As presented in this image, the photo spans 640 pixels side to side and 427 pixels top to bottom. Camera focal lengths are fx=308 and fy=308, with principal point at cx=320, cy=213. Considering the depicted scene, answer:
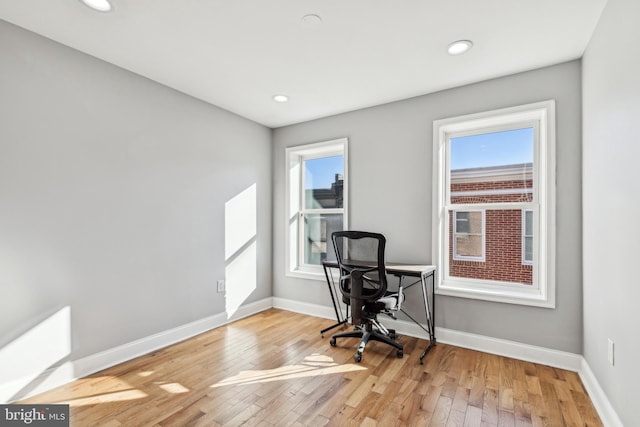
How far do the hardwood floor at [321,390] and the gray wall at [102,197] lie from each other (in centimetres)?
48

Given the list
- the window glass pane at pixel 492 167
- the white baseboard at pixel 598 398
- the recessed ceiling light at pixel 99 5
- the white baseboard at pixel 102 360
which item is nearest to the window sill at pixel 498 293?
the white baseboard at pixel 598 398

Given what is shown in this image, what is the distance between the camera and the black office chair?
2.63 m

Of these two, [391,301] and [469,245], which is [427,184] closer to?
[469,245]

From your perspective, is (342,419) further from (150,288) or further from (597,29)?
(597,29)

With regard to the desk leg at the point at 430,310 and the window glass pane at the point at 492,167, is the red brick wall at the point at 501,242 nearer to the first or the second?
the window glass pane at the point at 492,167

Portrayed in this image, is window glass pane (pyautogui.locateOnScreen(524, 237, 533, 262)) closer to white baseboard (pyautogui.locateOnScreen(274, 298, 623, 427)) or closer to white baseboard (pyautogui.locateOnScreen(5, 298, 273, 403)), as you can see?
white baseboard (pyautogui.locateOnScreen(274, 298, 623, 427))

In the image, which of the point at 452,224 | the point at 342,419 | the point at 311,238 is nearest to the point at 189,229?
the point at 311,238

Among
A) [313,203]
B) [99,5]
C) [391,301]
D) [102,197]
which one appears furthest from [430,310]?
[99,5]

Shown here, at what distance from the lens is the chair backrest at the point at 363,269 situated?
2.63 m

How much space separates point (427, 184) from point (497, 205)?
0.65m

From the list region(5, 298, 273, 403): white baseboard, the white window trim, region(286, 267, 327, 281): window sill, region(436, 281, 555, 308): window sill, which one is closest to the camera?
region(5, 298, 273, 403): white baseboard

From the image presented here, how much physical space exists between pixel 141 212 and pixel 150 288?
691mm

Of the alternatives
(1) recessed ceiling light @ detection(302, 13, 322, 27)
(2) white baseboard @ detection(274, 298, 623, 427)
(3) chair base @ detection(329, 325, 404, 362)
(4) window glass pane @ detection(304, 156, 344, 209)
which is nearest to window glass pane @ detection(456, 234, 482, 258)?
(2) white baseboard @ detection(274, 298, 623, 427)

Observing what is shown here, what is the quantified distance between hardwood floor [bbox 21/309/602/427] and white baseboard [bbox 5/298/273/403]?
67 millimetres
